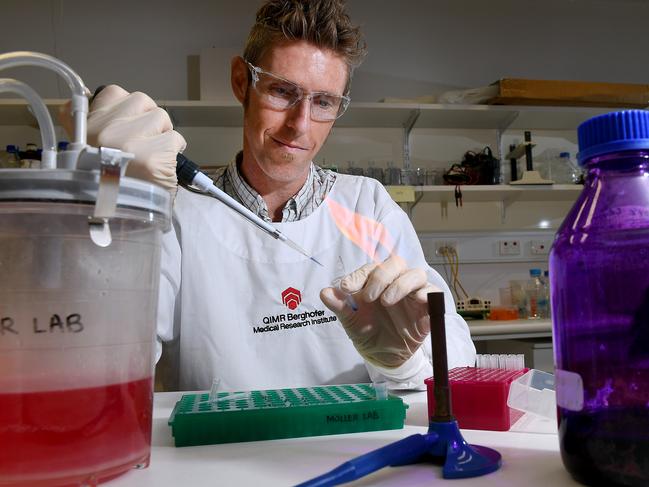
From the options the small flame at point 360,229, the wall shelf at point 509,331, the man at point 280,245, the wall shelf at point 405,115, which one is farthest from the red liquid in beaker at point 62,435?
the wall shelf at point 405,115

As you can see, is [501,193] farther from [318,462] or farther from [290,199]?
[318,462]

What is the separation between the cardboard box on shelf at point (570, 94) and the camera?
2.98 meters

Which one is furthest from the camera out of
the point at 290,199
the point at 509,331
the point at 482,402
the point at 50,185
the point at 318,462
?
the point at 509,331

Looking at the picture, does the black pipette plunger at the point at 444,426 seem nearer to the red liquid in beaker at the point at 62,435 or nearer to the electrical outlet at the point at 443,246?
the red liquid in beaker at the point at 62,435

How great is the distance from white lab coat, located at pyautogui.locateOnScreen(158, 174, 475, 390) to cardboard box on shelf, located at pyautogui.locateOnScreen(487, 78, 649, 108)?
1908 mm

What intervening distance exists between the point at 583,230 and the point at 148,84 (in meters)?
3.14

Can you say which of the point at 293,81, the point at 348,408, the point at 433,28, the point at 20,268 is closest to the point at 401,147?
the point at 433,28

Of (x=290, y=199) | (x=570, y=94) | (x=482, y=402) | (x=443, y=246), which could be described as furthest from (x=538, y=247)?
(x=482, y=402)

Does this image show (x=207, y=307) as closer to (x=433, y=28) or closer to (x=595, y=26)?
(x=433, y=28)

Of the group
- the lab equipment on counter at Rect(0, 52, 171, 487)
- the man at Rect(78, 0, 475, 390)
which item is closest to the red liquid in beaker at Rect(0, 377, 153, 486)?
the lab equipment on counter at Rect(0, 52, 171, 487)

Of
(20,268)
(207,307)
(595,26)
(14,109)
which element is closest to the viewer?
(20,268)

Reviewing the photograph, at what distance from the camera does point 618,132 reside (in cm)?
41

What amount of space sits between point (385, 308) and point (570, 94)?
276 cm

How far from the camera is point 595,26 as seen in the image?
3549 millimetres
